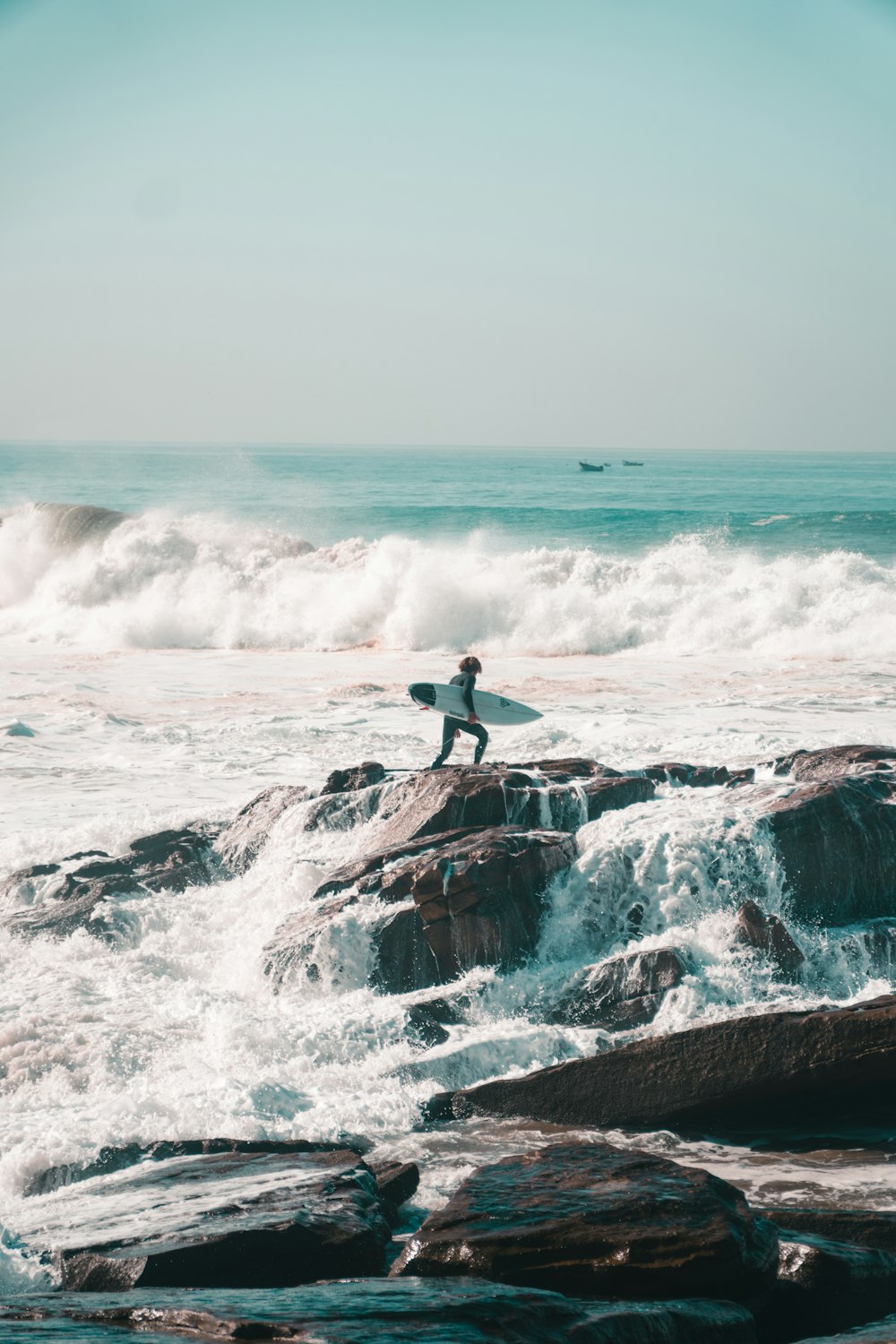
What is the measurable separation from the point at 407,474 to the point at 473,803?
93070 mm

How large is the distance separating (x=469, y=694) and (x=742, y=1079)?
22.6 ft

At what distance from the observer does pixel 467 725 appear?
48.4 ft

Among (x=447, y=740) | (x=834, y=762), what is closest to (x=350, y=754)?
(x=447, y=740)

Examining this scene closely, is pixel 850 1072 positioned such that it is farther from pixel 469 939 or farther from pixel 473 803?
pixel 473 803

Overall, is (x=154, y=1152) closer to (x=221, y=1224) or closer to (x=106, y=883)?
(x=221, y=1224)

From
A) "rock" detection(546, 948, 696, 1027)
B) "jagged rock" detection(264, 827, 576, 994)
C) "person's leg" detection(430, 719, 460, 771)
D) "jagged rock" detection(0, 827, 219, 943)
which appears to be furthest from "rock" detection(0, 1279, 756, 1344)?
"person's leg" detection(430, 719, 460, 771)

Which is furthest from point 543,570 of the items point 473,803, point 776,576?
point 473,803

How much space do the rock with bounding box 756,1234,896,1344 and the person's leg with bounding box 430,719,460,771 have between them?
8.71m

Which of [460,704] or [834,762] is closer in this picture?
[834,762]

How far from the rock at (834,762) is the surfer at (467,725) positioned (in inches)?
133

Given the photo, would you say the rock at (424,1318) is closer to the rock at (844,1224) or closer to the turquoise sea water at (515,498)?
the rock at (844,1224)

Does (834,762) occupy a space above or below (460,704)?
below

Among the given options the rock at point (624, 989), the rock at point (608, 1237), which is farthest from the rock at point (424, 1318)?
the rock at point (624, 989)

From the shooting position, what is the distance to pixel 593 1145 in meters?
7.30
